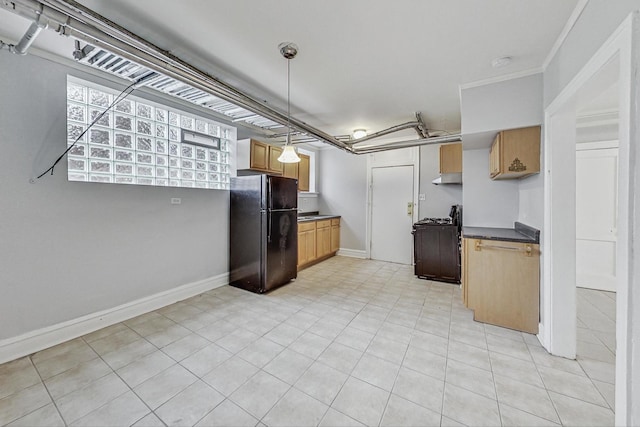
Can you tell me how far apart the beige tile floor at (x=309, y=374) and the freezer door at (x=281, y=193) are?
4.71ft

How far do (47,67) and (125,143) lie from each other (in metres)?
0.79

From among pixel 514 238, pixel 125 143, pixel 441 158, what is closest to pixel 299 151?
pixel 441 158

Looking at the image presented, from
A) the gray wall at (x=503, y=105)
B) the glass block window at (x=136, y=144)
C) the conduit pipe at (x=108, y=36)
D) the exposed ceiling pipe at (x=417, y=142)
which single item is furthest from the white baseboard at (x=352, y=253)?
the conduit pipe at (x=108, y=36)

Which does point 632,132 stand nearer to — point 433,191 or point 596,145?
point 596,145

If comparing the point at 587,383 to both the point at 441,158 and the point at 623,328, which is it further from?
the point at 441,158

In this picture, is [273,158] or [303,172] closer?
[273,158]

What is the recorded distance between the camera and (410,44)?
2.08 metres

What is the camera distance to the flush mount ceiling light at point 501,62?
7.41 feet

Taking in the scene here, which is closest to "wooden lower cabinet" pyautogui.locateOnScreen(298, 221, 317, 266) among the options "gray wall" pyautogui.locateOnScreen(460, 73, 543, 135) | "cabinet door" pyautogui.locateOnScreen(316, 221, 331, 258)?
"cabinet door" pyautogui.locateOnScreen(316, 221, 331, 258)

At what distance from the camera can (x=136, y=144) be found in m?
2.80

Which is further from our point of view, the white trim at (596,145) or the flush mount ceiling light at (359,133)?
the flush mount ceiling light at (359,133)

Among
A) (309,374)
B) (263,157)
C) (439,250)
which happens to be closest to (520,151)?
(439,250)

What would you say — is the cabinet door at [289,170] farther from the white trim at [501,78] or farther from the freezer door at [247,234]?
the white trim at [501,78]

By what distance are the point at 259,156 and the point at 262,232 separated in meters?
1.31
